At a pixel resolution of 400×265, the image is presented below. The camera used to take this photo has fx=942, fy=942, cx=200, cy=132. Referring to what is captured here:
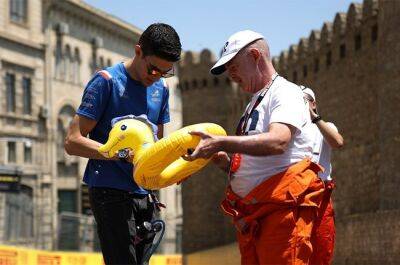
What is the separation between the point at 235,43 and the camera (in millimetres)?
4172

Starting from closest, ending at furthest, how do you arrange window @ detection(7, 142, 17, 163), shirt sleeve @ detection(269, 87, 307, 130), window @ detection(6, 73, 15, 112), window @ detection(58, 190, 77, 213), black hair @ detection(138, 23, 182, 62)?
shirt sleeve @ detection(269, 87, 307, 130) < black hair @ detection(138, 23, 182, 62) < window @ detection(7, 142, 17, 163) < window @ detection(6, 73, 15, 112) < window @ detection(58, 190, 77, 213)

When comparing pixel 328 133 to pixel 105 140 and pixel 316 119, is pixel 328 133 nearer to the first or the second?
pixel 316 119

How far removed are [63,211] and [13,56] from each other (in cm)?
663

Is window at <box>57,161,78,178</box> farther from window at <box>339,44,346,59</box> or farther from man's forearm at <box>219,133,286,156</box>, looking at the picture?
man's forearm at <box>219,133,286,156</box>

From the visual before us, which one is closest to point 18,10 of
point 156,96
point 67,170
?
point 67,170

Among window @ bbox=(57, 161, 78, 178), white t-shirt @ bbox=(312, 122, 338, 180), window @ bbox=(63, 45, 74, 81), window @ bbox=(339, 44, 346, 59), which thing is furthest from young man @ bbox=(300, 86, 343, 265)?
window @ bbox=(63, 45, 74, 81)

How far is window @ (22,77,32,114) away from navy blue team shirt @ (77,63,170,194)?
30718 millimetres

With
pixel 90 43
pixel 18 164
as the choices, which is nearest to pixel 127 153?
pixel 18 164

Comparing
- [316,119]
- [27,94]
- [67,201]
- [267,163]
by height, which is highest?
[27,94]

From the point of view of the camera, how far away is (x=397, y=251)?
13.1 m

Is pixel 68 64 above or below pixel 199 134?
above

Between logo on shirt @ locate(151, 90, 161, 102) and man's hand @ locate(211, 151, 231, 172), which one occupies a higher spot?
logo on shirt @ locate(151, 90, 161, 102)

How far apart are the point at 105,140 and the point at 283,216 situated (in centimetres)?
113

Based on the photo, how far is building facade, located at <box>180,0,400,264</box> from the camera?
14830mm
